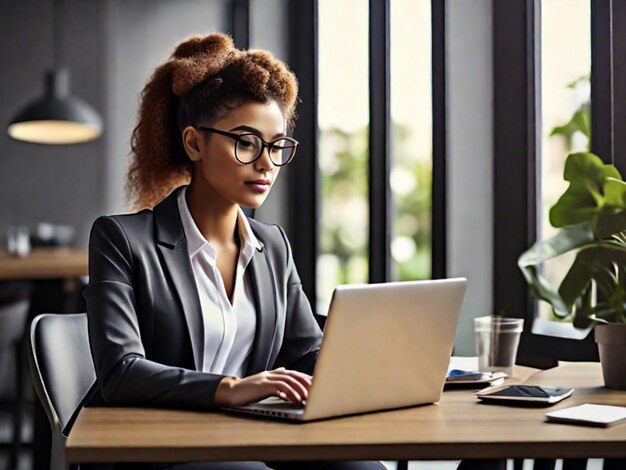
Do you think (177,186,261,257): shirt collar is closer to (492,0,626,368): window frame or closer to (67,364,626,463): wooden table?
(67,364,626,463): wooden table

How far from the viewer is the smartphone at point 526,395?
1.46 meters

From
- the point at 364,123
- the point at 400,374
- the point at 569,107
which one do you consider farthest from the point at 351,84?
the point at 400,374

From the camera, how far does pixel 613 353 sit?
168 cm

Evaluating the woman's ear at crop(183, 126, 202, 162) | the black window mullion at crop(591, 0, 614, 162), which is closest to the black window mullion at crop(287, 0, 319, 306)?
the black window mullion at crop(591, 0, 614, 162)

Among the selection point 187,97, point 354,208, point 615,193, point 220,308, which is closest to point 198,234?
point 220,308

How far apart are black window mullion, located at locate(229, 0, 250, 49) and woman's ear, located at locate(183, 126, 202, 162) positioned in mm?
3088

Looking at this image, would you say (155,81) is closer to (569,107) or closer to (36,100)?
(569,107)

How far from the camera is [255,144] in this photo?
176 centimetres

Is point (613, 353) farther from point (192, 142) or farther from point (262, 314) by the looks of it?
point (192, 142)

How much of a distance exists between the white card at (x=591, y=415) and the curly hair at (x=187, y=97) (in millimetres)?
849

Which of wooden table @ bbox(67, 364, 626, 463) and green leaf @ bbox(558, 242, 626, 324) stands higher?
green leaf @ bbox(558, 242, 626, 324)

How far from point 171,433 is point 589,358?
152cm

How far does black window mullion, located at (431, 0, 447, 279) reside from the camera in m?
3.10

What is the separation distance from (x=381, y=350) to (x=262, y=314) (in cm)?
48
